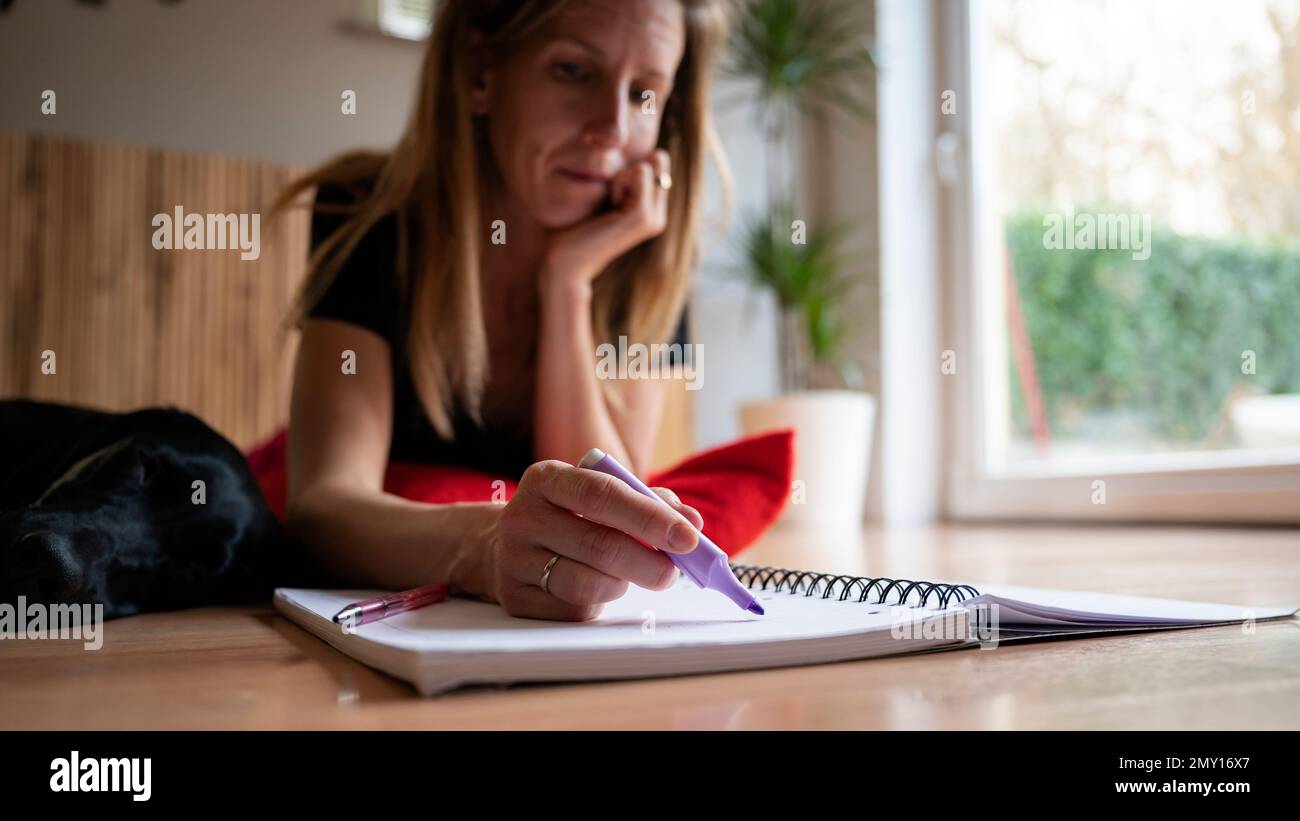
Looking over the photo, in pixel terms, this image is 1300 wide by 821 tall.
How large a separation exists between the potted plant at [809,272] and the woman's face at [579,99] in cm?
168

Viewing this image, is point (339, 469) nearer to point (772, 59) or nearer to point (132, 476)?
point (132, 476)

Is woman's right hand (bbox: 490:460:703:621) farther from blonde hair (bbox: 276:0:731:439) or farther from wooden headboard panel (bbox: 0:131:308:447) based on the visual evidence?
wooden headboard panel (bbox: 0:131:308:447)

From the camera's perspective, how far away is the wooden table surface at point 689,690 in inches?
19.6

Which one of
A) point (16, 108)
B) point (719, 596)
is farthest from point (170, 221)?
point (719, 596)

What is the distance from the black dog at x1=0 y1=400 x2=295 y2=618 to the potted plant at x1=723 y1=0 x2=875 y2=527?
2.09m

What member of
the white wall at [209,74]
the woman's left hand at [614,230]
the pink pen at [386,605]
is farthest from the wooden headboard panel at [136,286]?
the pink pen at [386,605]

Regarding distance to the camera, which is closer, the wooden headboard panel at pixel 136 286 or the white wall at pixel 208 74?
the wooden headboard panel at pixel 136 286

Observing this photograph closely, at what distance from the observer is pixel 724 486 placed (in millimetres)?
1331

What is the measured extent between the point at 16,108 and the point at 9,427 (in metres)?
1.87

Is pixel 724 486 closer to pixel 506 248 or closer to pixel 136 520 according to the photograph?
pixel 506 248

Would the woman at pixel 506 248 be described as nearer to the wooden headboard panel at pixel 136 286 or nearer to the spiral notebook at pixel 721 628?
the spiral notebook at pixel 721 628

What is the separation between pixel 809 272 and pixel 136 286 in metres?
1.81
